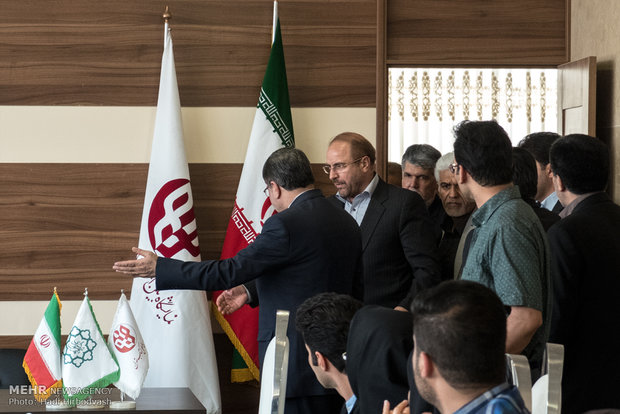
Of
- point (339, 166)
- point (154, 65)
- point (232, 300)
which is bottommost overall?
point (232, 300)

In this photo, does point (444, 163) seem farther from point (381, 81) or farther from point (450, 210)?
point (381, 81)

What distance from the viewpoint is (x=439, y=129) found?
530cm

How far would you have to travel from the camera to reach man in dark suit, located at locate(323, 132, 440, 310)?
12.4 feet

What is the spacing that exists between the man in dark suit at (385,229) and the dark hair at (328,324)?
1.40 metres

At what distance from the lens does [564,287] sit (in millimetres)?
2572

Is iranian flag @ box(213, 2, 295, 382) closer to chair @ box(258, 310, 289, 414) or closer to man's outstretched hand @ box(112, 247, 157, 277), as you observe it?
man's outstretched hand @ box(112, 247, 157, 277)

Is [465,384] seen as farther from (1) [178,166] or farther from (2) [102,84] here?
(2) [102,84]

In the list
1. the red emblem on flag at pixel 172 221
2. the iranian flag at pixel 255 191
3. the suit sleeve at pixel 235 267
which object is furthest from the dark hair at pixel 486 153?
the red emblem on flag at pixel 172 221

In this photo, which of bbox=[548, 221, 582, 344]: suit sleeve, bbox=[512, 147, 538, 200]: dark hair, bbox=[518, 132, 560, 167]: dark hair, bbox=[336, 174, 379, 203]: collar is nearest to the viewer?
bbox=[548, 221, 582, 344]: suit sleeve

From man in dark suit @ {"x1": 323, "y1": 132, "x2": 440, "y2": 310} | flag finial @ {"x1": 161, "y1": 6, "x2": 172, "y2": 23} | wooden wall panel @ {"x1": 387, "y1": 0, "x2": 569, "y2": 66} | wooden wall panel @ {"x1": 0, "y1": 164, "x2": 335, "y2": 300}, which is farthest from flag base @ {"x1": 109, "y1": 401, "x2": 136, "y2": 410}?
wooden wall panel @ {"x1": 387, "y1": 0, "x2": 569, "y2": 66}

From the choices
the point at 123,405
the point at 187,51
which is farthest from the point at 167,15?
the point at 123,405

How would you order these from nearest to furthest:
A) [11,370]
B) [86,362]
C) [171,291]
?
[86,362] → [11,370] → [171,291]

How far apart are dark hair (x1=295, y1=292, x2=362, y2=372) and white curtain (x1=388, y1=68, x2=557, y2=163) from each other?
9.61ft

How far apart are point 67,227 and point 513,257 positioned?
294 cm
